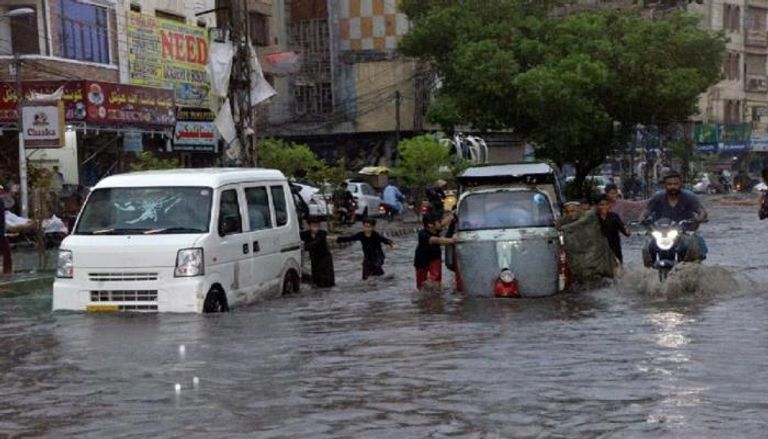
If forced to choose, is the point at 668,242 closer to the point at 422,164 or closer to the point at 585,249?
the point at 585,249

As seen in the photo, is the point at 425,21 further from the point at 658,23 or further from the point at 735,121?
the point at 735,121

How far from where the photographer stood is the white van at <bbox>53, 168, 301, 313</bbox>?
12664 mm

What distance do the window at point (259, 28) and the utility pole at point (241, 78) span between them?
2577 cm

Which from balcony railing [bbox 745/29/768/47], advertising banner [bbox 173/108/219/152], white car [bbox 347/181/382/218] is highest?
balcony railing [bbox 745/29/768/47]

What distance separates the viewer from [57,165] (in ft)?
112

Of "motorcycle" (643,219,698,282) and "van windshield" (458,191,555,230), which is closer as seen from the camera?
"motorcycle" (643,219,698,282)

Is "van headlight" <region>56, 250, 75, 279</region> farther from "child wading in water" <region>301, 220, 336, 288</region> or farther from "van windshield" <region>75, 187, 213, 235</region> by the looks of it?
"child wading in water" <region>301, 220, 336, 288</region>

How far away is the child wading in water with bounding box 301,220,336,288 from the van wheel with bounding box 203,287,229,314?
13.0 feet

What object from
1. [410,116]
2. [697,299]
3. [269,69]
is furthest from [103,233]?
[410,116]

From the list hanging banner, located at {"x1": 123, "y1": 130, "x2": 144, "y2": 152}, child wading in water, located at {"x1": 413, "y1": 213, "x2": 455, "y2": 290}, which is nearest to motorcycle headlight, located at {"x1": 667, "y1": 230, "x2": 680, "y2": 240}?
child wading in water, located at {"x1": 413, "y1": 213, "x2": 455, "y2": 290}

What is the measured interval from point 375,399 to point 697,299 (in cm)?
721

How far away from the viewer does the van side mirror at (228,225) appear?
13.3 m

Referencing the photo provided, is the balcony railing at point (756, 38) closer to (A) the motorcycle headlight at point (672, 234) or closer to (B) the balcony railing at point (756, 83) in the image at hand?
(B) the balcony railing at point (756, 83)

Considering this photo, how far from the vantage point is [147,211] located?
13.3m
